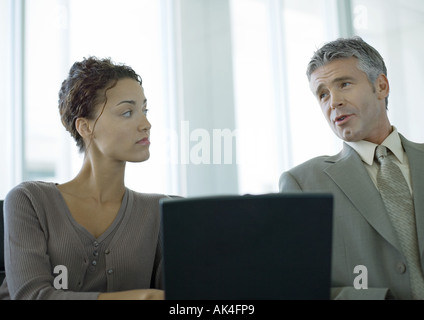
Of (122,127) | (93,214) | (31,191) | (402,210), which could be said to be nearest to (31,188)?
(31,191)

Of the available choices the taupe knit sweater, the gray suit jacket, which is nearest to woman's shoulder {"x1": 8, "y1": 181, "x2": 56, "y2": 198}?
the taupe knit sweater

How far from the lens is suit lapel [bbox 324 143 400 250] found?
1434 mm

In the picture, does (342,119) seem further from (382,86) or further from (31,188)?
(31,188)

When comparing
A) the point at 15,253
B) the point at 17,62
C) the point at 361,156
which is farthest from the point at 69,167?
the point at 361,156

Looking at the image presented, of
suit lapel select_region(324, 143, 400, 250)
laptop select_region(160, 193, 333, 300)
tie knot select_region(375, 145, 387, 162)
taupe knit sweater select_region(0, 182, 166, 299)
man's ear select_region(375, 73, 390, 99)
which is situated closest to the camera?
laptop select_region(160, 193, 333, 300)

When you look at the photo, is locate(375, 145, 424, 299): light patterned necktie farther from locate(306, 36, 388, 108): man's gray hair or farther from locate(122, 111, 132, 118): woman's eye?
locate(122, 111, 132, 118): woman's eye

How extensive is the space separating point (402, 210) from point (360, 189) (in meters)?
0.14

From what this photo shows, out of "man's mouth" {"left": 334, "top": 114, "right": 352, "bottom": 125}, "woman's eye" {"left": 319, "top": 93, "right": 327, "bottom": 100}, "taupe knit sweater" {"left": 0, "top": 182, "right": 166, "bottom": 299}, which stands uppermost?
"woman's eye" {"left": 319, "top": 93, "right": 327, "bottom": 100}

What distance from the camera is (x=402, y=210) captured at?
58.4 inches

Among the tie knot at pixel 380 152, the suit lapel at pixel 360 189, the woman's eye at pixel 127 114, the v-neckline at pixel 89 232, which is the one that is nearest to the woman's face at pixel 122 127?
the woman's eye at pixel 127 114
